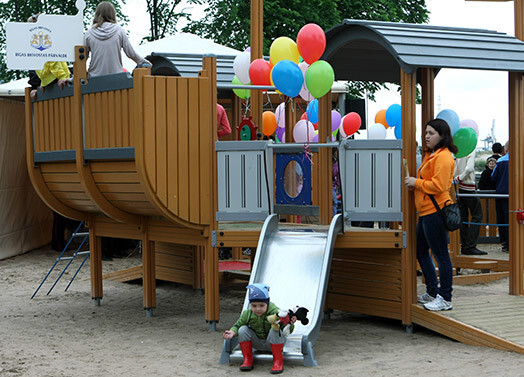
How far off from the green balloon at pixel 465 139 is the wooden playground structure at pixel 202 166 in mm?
525

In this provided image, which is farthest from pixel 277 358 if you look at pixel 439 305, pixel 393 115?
pixel 393 115

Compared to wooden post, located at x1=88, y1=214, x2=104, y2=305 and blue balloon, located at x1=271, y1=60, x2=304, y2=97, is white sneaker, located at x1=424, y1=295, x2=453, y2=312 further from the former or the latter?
wooden post, located at x1=88, y1=214, x2=104, y2=305

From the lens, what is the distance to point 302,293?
727 centimetres

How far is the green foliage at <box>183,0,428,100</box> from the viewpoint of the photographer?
85.8ft

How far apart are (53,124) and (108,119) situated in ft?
4.01

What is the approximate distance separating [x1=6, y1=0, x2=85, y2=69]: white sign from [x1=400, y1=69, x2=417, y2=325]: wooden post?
11.1 feet

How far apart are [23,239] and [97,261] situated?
5.64m

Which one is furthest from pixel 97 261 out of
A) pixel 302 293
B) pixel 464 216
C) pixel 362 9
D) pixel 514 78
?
pixel 362 9

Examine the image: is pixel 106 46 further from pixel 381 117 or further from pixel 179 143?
pixel 381 117

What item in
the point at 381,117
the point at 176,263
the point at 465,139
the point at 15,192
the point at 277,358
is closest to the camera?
the point at 277,358

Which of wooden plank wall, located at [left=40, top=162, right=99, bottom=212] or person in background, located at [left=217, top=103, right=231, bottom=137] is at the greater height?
person in background, located at [left=217, top=103, right=231, bottom=137]

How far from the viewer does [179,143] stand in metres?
7.93

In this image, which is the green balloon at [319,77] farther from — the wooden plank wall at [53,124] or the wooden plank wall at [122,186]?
the wooden plank wall at [53,124]

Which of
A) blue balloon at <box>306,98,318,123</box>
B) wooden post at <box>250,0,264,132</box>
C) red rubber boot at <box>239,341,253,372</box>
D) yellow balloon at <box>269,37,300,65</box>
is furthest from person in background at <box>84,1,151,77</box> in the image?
red rubber boot at <box>239,341,253,372</box>
